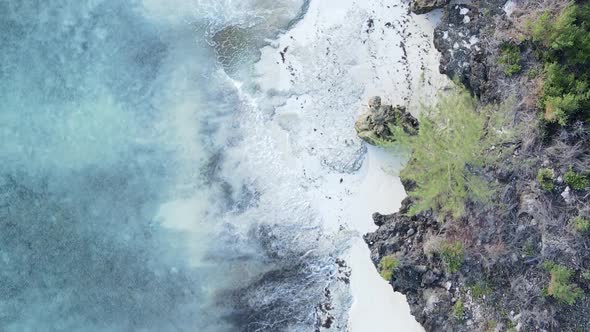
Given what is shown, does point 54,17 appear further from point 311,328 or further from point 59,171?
point 311,328

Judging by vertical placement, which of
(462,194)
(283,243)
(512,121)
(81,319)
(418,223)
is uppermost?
(512,121)

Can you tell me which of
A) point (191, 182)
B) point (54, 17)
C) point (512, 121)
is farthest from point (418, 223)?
point (54, 17)

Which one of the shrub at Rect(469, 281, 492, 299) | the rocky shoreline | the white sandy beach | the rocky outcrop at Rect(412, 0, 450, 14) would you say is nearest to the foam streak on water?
the white sandy beach

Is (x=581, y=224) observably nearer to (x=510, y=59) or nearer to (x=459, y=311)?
(x=459, y=311)

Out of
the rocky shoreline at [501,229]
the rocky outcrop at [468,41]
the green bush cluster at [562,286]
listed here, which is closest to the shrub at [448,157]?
the rocky shoreline at [501,229]

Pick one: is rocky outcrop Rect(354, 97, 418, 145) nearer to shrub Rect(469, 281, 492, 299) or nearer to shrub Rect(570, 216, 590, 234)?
shrub Rect(469, 281, 492, 299)
